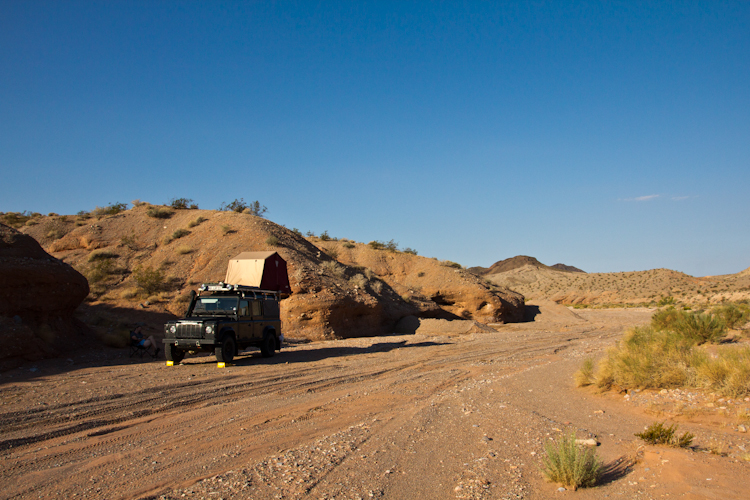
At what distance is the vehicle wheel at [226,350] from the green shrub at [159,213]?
2525 cm

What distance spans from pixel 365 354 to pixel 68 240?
993 inches

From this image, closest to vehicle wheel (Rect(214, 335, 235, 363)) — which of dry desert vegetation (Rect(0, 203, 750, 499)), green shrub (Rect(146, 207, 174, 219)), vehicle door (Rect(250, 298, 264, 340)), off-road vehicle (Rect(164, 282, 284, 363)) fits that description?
off-road vehicle (Rect(164, 282, 284, 363))

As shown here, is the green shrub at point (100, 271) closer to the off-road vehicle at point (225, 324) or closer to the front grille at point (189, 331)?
the off-road vehicle at point (225, 324)

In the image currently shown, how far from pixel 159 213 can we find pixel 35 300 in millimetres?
21635

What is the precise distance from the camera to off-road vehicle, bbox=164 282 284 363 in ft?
43.8

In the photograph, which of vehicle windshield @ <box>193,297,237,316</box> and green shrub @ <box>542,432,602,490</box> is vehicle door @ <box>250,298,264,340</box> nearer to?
vehicle windshield @ <box>193,297,237,316</box>

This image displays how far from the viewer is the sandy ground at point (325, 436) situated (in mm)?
4781

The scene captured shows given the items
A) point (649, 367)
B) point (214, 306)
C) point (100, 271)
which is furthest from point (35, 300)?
point (649, 367)

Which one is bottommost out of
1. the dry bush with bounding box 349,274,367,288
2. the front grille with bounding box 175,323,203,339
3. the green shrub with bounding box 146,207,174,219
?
the front grille with bounding box 175,323,203,339

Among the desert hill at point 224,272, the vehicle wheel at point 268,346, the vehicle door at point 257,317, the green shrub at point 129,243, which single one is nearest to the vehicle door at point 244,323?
the vehicle door at point 257,317

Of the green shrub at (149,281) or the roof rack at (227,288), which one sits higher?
the green shrub at (149,281)

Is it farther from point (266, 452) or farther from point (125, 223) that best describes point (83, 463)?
point (125, 223)

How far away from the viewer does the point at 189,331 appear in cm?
1341

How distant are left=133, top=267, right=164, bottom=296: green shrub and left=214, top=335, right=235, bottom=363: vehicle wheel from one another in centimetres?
1328
